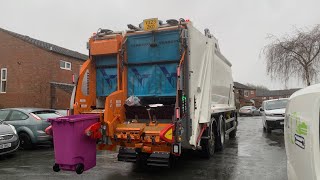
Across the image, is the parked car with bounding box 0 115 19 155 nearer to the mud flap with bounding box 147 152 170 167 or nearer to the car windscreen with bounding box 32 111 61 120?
the car windscreen with bounding box 32 111 61 120

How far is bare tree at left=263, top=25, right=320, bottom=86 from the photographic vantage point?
2820cm

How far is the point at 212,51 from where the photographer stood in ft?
29.7

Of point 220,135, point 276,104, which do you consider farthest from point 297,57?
point 220,135

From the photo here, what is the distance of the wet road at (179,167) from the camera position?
293 inches

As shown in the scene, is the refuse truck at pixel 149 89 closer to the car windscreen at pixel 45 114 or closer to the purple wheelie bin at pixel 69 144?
the purple wheelie bin at pixel 69 144

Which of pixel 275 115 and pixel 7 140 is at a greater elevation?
pixel 275 115

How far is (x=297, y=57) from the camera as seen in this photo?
2867cm

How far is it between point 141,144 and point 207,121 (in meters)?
1.81

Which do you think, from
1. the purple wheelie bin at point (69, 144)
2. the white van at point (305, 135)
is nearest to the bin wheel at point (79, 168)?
the purple wheelie bin at point (69, 144)

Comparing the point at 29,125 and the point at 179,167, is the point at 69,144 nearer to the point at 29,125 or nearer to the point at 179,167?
the point at 179,167

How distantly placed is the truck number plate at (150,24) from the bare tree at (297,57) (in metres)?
23.0

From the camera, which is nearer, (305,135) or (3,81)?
(305,135)

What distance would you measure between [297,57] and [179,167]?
2340cm

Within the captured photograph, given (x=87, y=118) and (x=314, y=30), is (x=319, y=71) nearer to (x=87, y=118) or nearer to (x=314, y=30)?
(x=314, y=30)
